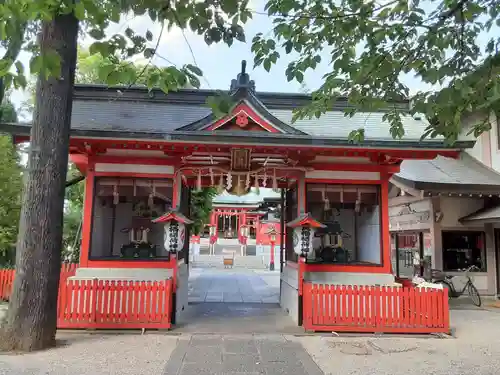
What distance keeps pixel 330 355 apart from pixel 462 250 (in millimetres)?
9313

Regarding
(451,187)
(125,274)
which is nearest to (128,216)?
(125,274)

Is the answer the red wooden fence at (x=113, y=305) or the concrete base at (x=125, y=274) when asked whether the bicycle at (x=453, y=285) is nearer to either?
the concrete base at (x=125, y=274)

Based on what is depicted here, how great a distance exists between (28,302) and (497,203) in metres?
13.6

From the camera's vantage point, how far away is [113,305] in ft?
26.0

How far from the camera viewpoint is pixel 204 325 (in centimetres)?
859

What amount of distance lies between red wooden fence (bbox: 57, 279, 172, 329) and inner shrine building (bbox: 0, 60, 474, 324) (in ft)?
2.81

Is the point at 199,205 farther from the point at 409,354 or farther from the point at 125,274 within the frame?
the point at 409,354

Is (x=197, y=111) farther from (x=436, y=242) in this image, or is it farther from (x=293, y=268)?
(x=436, y=242)

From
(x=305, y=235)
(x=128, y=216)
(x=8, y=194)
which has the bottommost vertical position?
(x=305, y=235)

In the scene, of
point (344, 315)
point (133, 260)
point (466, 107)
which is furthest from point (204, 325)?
point (466, 107)

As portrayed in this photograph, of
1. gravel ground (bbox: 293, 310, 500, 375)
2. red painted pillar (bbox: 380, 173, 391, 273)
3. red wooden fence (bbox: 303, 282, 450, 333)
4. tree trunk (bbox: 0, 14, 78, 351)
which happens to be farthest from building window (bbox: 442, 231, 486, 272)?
tree trunk (bbox: 0, 14, 78, 351)

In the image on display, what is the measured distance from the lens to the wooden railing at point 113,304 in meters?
7.86

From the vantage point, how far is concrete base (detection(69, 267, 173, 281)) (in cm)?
875

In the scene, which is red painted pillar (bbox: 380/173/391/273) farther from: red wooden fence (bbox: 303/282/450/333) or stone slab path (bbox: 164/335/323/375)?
stone slab path (bbox: 164/335/323/375)
